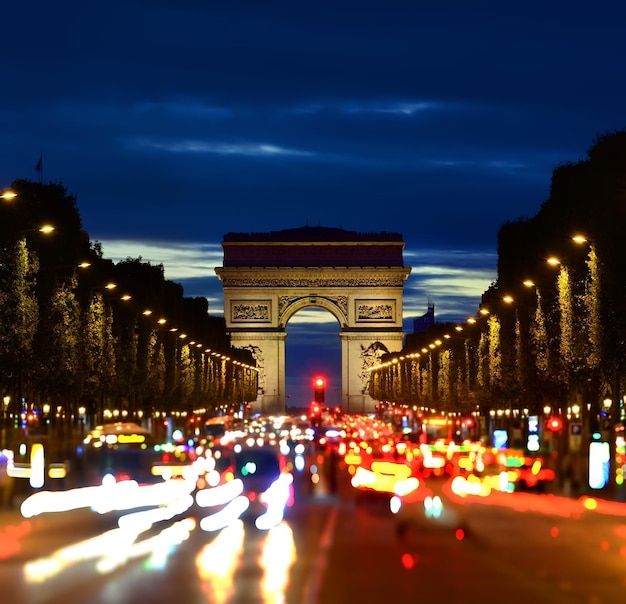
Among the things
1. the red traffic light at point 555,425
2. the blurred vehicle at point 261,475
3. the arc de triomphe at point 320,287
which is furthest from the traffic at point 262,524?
the arc de triomphe at point 320,287

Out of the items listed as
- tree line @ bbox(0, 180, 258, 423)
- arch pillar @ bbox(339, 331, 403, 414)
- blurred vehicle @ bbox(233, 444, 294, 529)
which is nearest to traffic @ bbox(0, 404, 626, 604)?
blurred vehicle @ bbox(233, 444, 294, 529)

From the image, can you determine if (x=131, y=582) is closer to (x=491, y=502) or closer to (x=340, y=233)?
(x=491, y=502)

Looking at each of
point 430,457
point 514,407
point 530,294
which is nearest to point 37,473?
point 430,457

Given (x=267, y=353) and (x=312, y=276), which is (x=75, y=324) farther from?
(x=267, y=353)

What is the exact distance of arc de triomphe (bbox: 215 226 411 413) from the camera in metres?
180

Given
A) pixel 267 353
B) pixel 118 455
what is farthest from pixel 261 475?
pixel 267 353

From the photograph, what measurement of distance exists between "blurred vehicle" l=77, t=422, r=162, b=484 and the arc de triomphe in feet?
396

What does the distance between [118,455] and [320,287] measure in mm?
138562

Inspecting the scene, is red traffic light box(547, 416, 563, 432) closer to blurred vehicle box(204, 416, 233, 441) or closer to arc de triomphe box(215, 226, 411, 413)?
blurred vehicle box(204, 416, 233, 441)

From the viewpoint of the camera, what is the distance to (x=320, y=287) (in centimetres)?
18088

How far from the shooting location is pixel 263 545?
92.9 feet

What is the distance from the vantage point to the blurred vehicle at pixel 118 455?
4172cm

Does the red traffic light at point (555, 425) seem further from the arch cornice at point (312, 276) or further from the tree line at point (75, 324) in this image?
the arch cornice at point (312, 276)

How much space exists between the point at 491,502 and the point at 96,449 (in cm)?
1206
